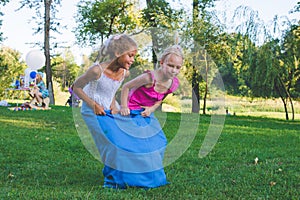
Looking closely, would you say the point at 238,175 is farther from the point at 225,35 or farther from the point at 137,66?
the point at 225,35

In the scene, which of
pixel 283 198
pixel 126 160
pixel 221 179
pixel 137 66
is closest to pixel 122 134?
pixel 126 160

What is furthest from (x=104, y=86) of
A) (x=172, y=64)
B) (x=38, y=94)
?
(x=38, y=94)

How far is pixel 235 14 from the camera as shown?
51.9ft

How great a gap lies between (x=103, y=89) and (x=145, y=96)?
0.46m

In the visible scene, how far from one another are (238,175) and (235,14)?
39.9 feet

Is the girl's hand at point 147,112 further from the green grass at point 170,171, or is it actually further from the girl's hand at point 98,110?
the girl's hand at point 98,110

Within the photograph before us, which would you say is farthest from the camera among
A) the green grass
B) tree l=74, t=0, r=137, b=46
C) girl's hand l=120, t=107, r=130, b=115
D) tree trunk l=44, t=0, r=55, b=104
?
tree trunk l=44, t=0, r=55, b=104

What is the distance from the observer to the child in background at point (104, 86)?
3.72 m

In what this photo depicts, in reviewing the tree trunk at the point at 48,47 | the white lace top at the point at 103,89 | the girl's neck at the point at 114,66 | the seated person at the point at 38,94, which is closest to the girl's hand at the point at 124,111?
the white lace top at the point at 103,89

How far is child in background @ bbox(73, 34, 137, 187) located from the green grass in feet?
1.35

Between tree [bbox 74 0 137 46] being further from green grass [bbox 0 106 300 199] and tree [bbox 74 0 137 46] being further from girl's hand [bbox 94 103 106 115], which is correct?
green grass [bbox 0 106 300 199]

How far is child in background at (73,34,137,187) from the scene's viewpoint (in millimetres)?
3719

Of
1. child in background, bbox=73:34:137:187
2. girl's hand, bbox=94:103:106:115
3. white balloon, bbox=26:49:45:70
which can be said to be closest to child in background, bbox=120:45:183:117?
child in background, bbox=73:34:137:187

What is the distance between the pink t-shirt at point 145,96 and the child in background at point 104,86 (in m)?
0.20
